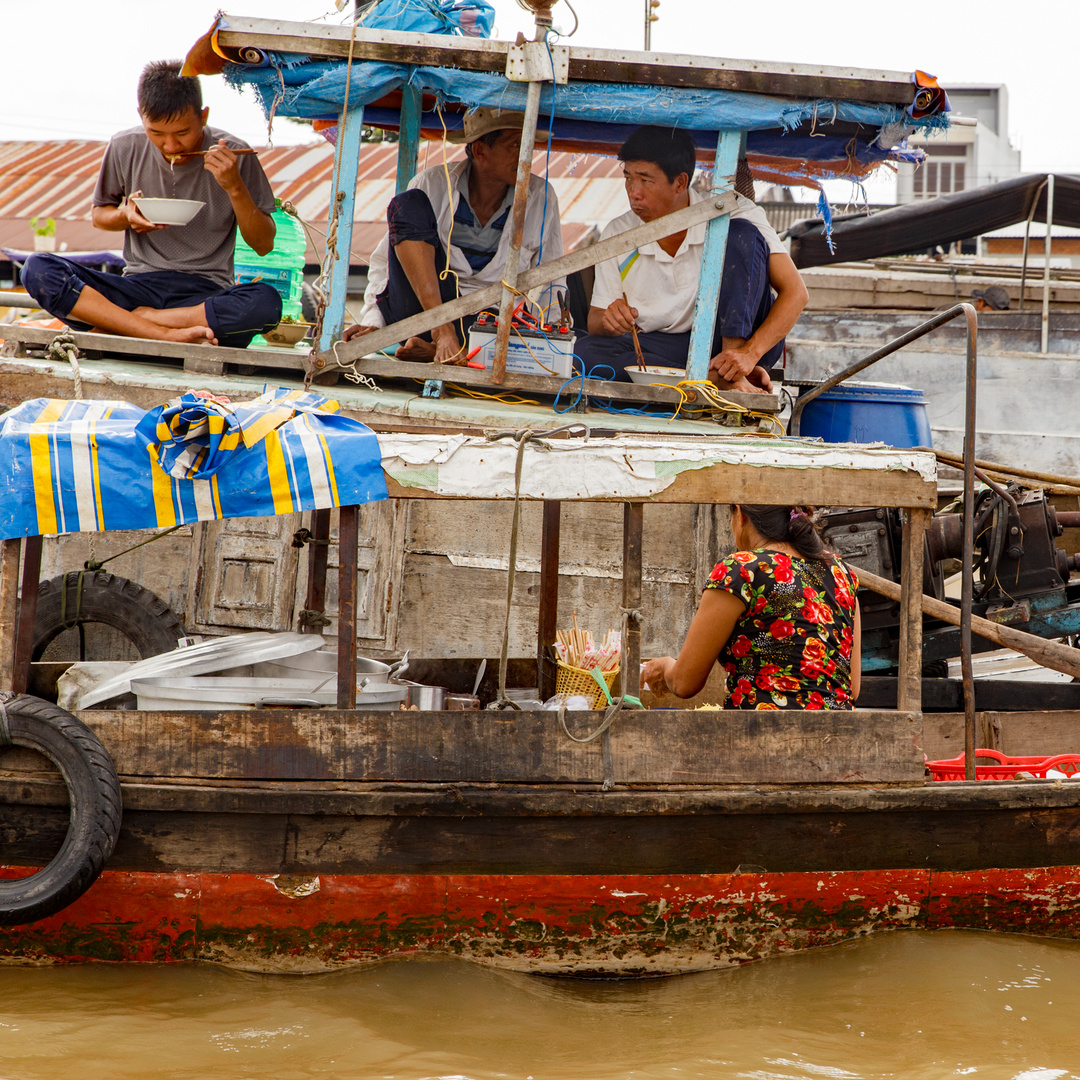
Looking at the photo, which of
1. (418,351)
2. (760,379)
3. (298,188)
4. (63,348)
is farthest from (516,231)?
(298,188)

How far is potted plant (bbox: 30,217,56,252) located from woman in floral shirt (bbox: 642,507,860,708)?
981 cm

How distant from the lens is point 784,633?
337cm

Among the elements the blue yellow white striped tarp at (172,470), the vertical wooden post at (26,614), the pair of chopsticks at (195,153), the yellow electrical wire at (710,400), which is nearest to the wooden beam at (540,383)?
the yellow electrical wire at (710,400)

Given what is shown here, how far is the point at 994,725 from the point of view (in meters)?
4.64

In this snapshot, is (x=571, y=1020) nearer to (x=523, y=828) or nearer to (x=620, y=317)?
(x=523, y=828)

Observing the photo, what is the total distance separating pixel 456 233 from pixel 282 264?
2.41 m

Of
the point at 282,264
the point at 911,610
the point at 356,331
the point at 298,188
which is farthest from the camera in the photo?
the point at 298,188

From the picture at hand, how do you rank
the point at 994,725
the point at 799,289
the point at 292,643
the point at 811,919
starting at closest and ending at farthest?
the point at 811,919 < the point at 292,643 < the point at 994,725 < the point at 799,289

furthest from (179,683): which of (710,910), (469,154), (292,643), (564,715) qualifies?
(469,154)

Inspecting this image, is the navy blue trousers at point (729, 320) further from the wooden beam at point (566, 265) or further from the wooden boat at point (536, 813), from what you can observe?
the wooden boat at point (536, 813)

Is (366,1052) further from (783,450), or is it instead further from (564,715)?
(783,450)

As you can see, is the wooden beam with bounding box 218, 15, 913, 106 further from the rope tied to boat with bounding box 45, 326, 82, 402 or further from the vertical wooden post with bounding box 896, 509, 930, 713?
the vertical wooden post with bounding box 896, 509, 930, 713

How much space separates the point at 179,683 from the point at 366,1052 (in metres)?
1.23

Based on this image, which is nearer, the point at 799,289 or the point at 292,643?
the point at 292,643
